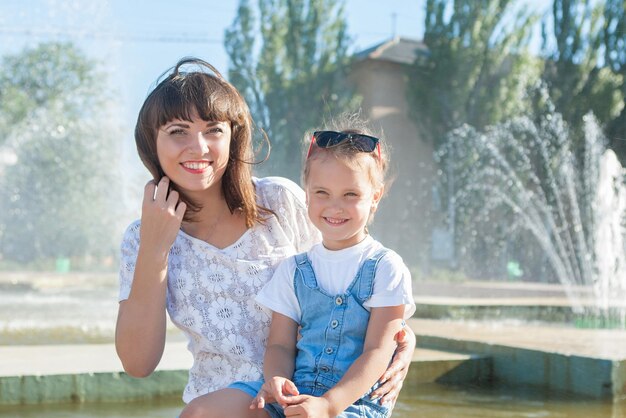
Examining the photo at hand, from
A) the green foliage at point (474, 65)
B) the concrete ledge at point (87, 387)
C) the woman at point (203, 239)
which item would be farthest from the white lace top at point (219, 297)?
the green foliage at point (474, 65)

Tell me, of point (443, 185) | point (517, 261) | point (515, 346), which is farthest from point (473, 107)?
point (515, 346)

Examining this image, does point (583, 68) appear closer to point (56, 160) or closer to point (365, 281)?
point (56, 160)

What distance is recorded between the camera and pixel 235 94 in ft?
6.63

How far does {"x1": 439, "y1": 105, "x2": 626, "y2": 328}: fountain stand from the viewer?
1983 cm

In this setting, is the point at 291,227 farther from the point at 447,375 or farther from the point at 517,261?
the point at 517,261

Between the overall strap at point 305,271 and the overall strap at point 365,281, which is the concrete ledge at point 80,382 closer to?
the overall strap at point 305,271

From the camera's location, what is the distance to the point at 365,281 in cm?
181

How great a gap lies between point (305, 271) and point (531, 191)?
20.0m

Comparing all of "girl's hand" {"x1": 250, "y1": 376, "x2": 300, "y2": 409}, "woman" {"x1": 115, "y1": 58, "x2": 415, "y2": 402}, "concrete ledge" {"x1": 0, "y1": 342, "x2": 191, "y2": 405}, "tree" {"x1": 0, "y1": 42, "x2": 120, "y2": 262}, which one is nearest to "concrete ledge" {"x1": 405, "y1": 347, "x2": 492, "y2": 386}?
"concrete ledge" {"x1": 0, "y1": 342, "x2": 191, "y2": 405}

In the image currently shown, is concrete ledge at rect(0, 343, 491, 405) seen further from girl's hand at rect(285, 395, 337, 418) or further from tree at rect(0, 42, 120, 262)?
tree at rect(0, 42, 120, 262)

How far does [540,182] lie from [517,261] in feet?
7.94

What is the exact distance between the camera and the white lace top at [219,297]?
1952mm

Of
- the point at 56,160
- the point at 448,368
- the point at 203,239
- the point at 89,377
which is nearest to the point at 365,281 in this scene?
the point at 203,239

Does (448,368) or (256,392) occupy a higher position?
(256,392)
